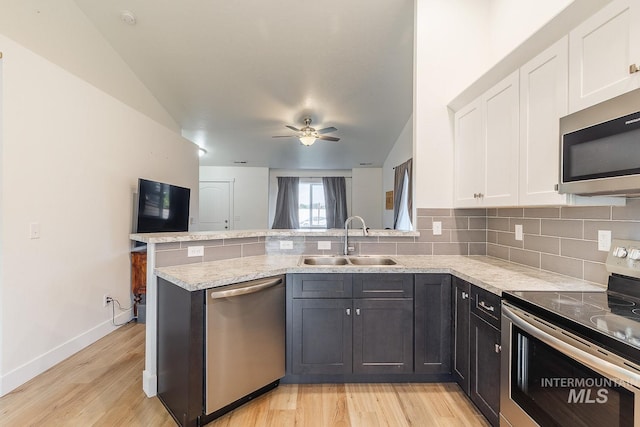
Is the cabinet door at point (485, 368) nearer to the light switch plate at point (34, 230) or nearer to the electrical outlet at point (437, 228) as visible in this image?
the electrical outlet at point (437, 228)

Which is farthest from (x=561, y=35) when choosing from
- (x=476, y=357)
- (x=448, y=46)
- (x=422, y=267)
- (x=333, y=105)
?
(x=333, y=105)

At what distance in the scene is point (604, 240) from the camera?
1489 millimetres

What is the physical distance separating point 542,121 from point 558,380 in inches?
51.1

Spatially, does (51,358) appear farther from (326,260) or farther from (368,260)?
(368,260)

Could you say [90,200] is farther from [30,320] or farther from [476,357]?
[476,357]

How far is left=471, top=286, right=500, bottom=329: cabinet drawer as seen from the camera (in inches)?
58.1

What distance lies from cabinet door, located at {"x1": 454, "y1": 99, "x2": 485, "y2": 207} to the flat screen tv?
131 inches

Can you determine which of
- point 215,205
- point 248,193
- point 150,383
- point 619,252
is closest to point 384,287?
point 619,252

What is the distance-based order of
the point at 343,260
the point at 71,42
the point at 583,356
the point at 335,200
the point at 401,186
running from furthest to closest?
the point at 335,200 < the point at 401,186 < the point at 71,42 < the point at 343,260 < the point at 583,356

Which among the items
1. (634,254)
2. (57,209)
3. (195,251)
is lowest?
(195,251)

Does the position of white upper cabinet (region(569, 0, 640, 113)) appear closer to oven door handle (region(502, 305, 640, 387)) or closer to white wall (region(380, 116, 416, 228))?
oven door handle (region(502, 305, 640, 387))

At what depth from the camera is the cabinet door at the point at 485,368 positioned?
1.48m

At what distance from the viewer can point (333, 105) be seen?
14.4 feet

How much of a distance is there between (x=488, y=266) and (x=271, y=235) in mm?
1755
